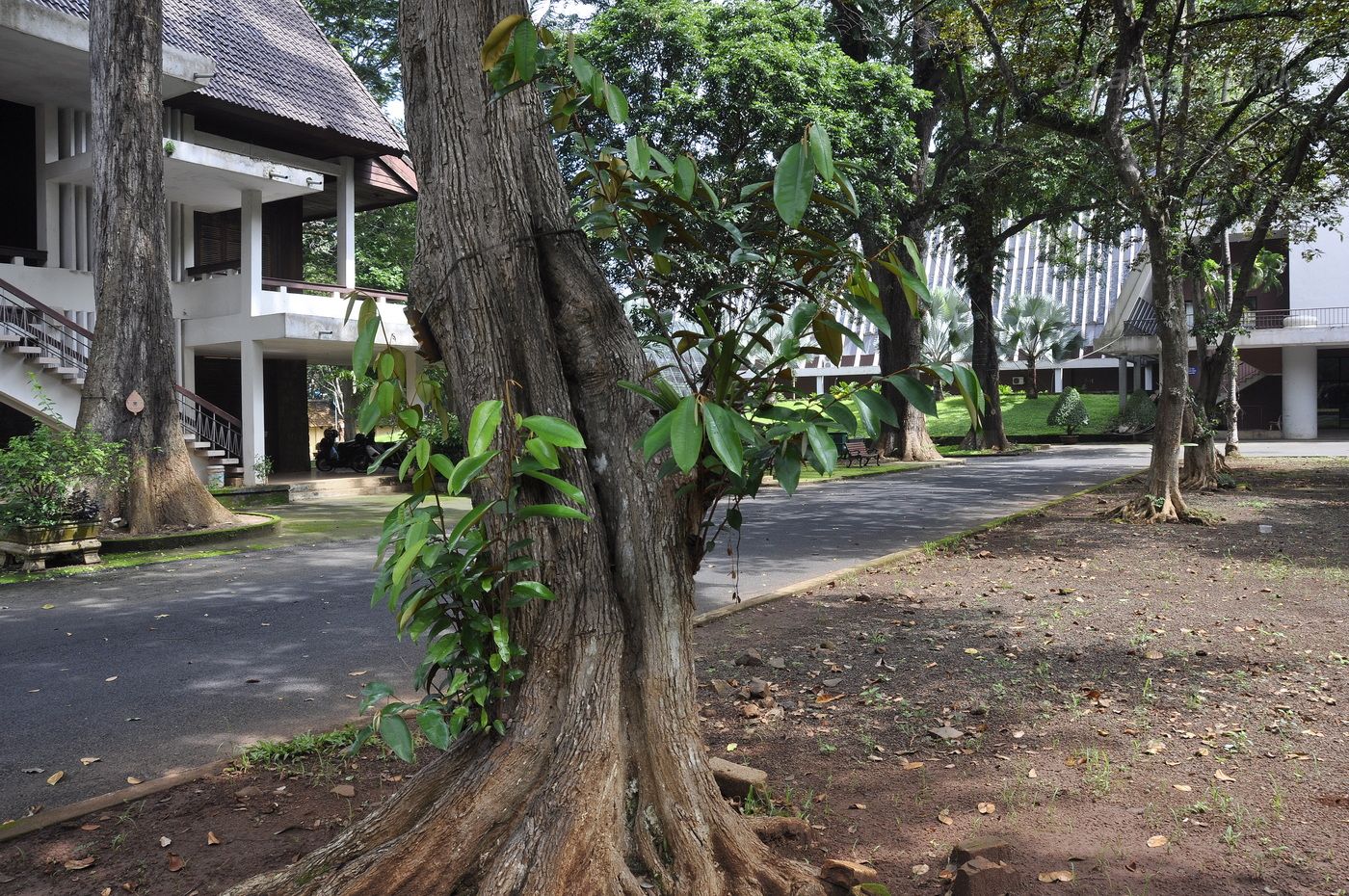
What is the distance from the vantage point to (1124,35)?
1186 centimetres

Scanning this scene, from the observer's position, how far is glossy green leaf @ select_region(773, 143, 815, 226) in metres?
2.17

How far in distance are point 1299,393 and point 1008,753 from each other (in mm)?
A: 38325

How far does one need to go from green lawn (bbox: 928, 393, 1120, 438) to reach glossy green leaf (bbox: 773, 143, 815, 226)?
36827mm

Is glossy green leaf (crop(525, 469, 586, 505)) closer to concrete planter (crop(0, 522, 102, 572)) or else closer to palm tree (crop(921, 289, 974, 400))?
concrete planter (crop(0, 522, 102, 572))

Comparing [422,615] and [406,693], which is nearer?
[422,615]

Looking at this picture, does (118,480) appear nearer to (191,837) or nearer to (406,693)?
(406,693)

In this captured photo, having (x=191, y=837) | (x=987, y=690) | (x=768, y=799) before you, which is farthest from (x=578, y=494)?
(x=987, y=690)

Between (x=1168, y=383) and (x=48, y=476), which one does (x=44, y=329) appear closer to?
(x=48, y=476)

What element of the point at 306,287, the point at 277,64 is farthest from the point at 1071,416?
the point at 277,64

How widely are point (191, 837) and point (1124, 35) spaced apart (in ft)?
41.2

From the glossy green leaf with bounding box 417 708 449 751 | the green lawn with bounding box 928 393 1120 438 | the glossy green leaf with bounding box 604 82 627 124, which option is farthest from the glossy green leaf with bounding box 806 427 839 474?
the green lawn with bounding box 928 393 1120 438

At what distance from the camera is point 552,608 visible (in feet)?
9.19

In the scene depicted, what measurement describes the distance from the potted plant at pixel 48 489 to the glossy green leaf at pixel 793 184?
10.4 m

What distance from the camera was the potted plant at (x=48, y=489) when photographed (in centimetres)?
1020
